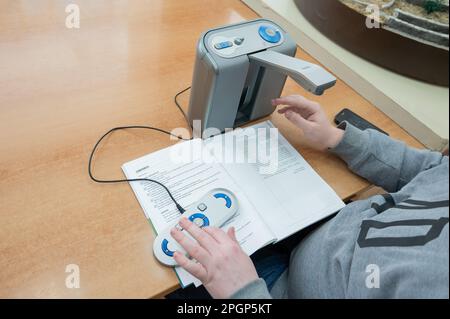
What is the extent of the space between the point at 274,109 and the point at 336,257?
367mm

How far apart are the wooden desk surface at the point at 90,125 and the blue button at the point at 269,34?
186 millimetres

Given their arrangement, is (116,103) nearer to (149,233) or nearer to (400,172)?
(149,233)

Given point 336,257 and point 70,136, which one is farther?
point 70,136

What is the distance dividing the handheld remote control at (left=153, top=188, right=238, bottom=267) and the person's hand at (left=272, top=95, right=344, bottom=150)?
0.73 ft

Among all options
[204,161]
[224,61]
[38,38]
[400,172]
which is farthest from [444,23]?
[38,38]

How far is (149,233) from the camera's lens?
0.57 m

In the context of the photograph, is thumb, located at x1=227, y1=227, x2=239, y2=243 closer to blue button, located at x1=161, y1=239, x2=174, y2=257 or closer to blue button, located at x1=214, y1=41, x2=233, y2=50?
blue button, located at x1=161, y1=239, x2=174, y2=257

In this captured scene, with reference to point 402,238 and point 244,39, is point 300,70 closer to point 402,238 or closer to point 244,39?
point 244,39

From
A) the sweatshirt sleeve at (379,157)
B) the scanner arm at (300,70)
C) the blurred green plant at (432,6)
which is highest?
the blurred green plant at (432,6)

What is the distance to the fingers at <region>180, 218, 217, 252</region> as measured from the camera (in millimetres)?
541

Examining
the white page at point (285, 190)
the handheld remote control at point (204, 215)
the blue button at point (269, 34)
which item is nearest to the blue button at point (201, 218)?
the handheld remote control at point (204, 215)

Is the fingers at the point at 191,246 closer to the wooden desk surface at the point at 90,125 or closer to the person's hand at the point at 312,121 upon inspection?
the wooden desk surface at the point at 90,125

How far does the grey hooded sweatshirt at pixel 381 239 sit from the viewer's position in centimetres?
45

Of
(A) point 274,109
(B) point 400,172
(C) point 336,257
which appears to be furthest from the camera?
(A) point 274,109
